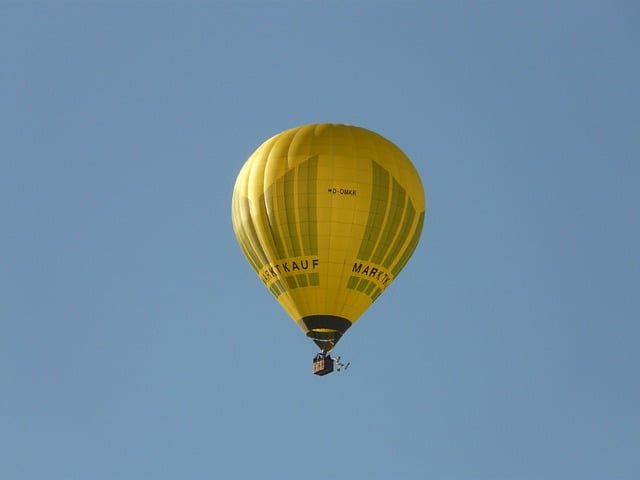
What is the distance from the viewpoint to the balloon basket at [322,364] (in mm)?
100500

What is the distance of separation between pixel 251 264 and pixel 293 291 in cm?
228

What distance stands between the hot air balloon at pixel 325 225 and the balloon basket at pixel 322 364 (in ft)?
0.12

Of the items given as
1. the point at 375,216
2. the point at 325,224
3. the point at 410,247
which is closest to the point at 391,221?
the point at 375,216

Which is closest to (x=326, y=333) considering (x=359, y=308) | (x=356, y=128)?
(x=359, y=308)

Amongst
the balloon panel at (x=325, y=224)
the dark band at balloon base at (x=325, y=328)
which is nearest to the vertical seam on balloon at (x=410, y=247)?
the balloon panel at (x=325, y=224)

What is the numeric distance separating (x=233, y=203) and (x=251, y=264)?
243 cm

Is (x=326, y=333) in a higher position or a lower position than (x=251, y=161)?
lower

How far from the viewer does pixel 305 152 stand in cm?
10075

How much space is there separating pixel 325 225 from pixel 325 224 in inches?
1.4

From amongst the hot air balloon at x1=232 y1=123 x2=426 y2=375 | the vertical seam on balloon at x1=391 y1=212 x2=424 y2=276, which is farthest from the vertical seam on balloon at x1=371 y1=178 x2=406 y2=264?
the vertical seam on balloon at x1=391 y1=212 x2=424 y2=276

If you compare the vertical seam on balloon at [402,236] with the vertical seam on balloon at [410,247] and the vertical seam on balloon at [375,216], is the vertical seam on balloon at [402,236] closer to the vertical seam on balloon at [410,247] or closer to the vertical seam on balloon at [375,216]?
the vertical seam on balloon at [410,247]

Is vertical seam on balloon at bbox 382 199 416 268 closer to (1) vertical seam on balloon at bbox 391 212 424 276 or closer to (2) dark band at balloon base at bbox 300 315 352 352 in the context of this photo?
(1) vertical seam on balloon at bbox 391 212 424 276

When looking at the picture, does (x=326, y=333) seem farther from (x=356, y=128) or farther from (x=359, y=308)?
(x=356, y=128)

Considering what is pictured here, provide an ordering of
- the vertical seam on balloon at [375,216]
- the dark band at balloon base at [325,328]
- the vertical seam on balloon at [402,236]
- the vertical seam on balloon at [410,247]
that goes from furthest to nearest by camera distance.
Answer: the vertical seam on balloon at [410,247], the vertical seam on balloon at [402,236], the dark band at balloon base at [325,328], the vertical seam on balloon at [375,216]
